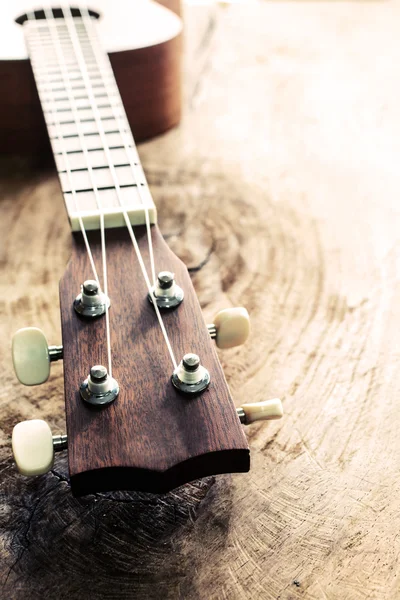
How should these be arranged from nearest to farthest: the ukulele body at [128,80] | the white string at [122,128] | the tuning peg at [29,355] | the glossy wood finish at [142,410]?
the glossy wood finish at [142,410] < the tuning peg at [29,355] < the white string at [122,128] < the ukulele body at [128,80]

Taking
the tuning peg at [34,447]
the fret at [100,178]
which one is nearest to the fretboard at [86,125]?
the fret at [100,178]

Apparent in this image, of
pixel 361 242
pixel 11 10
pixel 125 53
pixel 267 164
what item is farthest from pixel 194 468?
pixel 11 10

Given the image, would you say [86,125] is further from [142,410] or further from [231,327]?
[142,410]

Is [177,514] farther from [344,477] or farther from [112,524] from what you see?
[344,477]

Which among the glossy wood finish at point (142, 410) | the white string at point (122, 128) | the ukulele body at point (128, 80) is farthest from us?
the ukulele body at point (128, 80)

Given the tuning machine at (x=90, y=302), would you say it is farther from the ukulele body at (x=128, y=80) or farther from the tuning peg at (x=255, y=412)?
the ukulele body at (x=128, y=80)

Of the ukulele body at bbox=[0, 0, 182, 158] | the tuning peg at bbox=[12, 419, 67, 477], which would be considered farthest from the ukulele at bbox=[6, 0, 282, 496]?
the ukulele body at bbox=[0, 0, 182, 158]

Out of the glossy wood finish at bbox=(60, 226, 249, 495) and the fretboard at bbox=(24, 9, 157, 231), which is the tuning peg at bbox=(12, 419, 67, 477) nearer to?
the glossy wood finish at bbox=(60, 226, 249, 495)
